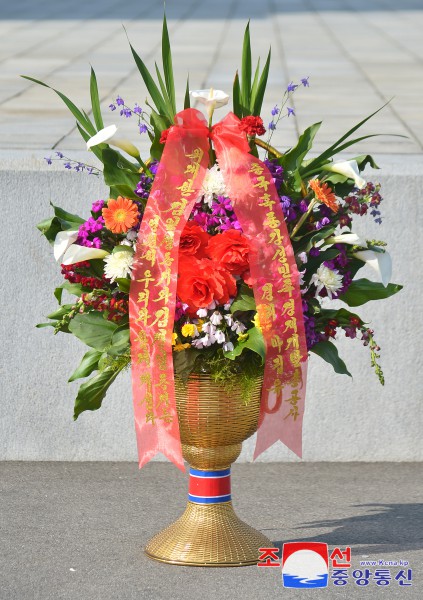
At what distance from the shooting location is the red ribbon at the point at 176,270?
4395mm

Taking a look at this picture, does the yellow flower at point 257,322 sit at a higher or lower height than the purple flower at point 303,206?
lower

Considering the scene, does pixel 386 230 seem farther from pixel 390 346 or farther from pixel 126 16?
pixel 126 16

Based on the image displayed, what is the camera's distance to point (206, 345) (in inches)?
173

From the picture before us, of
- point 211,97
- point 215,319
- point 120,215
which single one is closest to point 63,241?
point 120,215

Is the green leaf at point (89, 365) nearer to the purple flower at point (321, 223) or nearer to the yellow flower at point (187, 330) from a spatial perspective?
the yellow flower at point (187, 330)

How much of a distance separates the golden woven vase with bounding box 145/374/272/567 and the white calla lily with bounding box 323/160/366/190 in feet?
2.61

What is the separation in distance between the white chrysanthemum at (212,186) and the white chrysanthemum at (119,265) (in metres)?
0.34

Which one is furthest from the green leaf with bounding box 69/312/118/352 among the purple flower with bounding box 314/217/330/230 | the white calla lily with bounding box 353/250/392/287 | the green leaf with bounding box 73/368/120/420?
the white calla lily with bounding box 353/250/392/287

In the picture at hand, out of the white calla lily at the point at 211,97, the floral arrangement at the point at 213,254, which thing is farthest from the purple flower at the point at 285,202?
the white calla lily at the point at 211,97

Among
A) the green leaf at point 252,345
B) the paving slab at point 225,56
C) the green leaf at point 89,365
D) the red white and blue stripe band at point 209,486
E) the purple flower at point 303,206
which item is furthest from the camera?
the paving slab at point 225,56

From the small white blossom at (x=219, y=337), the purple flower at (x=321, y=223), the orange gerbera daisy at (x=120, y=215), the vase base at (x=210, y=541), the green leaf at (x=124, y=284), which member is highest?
the orange gerbera daisy at (x=120, y=215)

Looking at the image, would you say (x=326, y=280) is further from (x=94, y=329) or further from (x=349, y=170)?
(x=94, y=329)

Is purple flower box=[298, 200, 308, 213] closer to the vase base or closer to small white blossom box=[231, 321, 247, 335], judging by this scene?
small white blossom box=[231, 321, 247, 335]

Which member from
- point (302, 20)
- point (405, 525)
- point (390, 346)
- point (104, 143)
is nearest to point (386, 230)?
point (390, 346)
